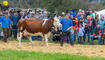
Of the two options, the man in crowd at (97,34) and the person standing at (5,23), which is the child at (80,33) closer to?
the man in crowd at (97,34)

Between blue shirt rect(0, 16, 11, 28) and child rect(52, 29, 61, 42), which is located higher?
blue shirt rect(0, 16, 11, 28)

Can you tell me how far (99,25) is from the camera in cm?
1752

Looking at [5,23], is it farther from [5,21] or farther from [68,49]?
[68,49]

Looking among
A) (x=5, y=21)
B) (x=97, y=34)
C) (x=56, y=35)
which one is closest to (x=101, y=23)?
(x=97, y=34)

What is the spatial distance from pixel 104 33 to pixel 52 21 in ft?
13.1

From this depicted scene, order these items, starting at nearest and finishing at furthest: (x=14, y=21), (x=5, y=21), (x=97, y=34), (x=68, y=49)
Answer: (x=68, y=49) < (x=5, y=21) < (x=97, y=34) < (x=14, y=21)

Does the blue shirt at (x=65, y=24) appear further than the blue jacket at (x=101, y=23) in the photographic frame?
No

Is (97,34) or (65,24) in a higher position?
(65,24)

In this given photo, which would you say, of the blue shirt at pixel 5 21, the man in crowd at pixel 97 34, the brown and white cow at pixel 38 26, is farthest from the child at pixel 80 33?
the blue shirt at pixel 5 21

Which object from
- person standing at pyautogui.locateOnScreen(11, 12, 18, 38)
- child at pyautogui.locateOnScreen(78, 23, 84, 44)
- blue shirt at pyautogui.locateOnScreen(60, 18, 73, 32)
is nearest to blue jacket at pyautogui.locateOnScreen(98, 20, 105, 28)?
child at pyautogui.locateOnScreen(78, 23, 84, 44)

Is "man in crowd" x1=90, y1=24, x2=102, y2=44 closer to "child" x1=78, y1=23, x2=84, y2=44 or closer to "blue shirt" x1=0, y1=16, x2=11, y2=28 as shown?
"child" x1=78, y1=23, x2=84, y2=44

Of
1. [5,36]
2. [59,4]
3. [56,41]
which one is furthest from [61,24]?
[59,4]

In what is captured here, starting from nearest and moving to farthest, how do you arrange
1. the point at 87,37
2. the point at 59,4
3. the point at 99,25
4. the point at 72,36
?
1. the point at 72,36
2. the point at 99,25
3. the point at 87,37
4. the point at 59,4

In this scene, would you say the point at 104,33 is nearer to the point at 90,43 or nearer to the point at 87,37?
the point at 90,43
